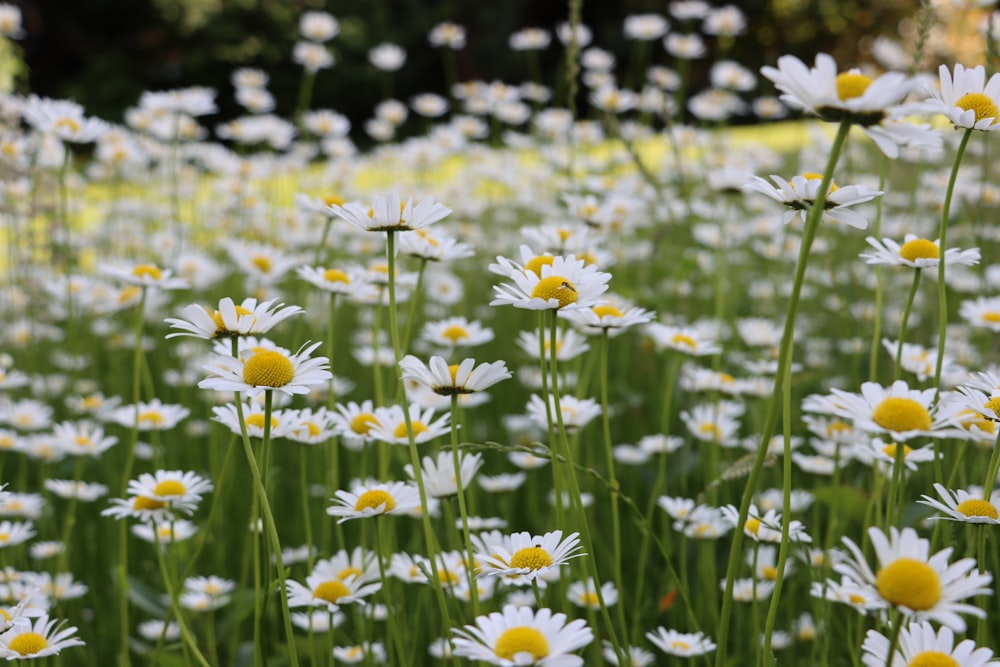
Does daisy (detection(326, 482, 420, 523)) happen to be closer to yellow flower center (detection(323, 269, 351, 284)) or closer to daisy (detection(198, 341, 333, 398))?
daisy (detection(198, 341, 333, 398))

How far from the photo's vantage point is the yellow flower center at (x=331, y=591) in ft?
3.75

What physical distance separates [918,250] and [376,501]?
75cm

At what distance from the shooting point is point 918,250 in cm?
117

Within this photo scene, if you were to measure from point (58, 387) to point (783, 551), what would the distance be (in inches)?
94.3

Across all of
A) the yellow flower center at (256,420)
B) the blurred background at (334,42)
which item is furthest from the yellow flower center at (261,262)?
the blurred background at (334,42)

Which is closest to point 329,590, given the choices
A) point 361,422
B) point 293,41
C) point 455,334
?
point 361,422

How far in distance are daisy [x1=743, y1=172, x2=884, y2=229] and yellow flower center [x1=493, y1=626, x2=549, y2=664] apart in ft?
1.52

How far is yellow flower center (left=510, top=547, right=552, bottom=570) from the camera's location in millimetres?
968

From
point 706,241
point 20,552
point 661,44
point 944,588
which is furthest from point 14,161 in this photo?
point 661,44

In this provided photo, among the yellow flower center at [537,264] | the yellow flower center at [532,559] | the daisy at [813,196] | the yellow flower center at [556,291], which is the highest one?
the daisy at [813,196]

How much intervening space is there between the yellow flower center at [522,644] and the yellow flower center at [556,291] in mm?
349

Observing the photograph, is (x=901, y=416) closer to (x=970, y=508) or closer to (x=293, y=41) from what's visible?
(x=970, y=508)

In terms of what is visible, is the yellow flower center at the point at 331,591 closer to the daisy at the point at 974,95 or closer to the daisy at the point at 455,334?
the daisy at the point at 455,334

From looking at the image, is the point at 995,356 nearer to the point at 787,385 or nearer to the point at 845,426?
the point at 845,426
